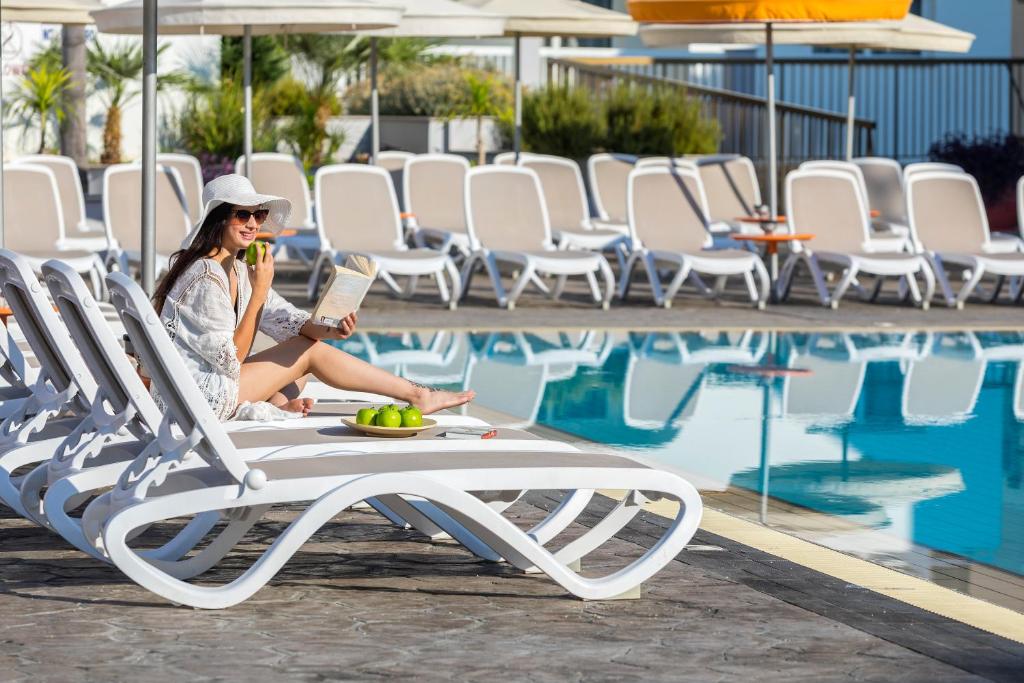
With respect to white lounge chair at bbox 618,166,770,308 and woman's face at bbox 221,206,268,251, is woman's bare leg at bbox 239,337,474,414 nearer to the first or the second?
woman's face at bbox 221,206,268,251

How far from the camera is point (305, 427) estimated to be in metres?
5.66

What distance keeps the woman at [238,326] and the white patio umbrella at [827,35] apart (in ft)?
39.5

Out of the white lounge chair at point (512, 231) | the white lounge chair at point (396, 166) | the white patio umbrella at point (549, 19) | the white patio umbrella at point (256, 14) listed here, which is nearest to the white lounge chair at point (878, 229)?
the white patio umbrella at point (549, 19)

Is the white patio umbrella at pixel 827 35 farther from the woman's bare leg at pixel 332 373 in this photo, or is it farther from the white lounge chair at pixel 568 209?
the woman's bare leg at pixel 332 373

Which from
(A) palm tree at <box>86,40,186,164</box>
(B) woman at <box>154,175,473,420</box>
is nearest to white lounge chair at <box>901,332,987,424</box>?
(B) woman at <box>154,175,473,420</box>

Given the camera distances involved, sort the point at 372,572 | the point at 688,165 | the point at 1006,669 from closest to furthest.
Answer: the point at 1006,669 → the point at 372,572 → the point at 688,165

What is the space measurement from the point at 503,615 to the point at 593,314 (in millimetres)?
9451

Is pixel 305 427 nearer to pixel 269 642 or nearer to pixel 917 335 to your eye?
pixel 269 642

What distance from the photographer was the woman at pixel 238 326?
590cm

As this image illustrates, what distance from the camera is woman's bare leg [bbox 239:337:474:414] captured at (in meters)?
6.30

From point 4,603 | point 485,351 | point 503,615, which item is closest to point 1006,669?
point 503,615

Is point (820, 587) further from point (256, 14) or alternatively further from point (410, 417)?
point (256, 14)

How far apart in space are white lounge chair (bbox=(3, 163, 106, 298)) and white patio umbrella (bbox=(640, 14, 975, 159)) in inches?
255

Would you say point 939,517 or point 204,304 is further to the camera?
point 939,517
